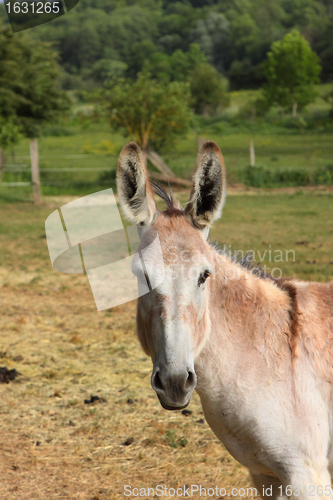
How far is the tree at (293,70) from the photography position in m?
53.9

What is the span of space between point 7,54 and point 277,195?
40.2 ft

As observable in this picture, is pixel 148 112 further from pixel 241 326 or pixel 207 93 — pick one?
pixel 207 93

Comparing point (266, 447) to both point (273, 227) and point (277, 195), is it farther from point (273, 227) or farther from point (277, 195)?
point (277, 195)

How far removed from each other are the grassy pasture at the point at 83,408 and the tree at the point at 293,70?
169ft

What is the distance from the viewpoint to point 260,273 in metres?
2.49

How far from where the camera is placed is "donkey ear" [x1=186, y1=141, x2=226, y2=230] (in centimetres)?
212

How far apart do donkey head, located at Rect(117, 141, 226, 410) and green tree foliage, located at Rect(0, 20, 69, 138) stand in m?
15.8

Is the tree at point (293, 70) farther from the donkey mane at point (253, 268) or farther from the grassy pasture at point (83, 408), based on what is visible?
the donkey mane at point (253, 268)

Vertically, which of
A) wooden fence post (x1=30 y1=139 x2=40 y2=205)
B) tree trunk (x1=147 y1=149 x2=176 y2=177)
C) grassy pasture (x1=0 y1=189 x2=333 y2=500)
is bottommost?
tree trunk (x1=147 y1=149 x2=176 y2=177)

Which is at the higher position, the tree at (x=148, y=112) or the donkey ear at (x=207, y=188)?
the donkey ear at (x=207, y=188)

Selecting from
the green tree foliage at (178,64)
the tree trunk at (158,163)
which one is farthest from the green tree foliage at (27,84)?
the green tree foliage at (178,64)

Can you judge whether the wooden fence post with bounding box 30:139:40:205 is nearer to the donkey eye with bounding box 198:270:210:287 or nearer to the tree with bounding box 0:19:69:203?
the tree with bounding box 0:19:69:203

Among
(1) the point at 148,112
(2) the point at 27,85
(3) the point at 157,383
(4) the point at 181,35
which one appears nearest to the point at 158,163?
(1) the point at 148,112

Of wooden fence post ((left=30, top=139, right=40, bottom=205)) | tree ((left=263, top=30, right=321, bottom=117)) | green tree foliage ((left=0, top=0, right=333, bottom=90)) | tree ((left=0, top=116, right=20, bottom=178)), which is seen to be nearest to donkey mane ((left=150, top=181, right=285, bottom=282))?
tree ((left=0, top=116, right=20, bottom=178))
